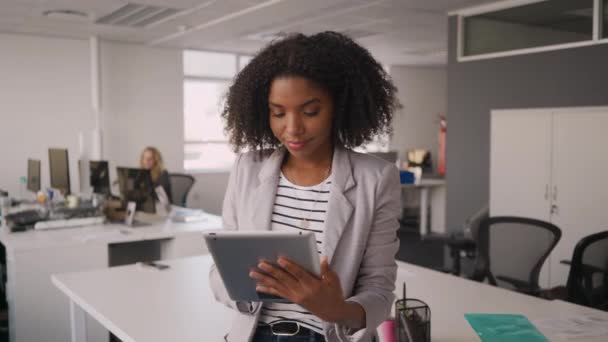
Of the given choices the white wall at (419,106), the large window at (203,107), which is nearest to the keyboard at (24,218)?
the large window at (203,107)

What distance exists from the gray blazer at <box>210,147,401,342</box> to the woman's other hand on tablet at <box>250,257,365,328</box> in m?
0.09

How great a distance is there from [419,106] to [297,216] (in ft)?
31.1

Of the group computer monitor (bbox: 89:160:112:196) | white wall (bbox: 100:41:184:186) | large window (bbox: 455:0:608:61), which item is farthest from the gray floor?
white wall (bbox: 100:41:184:186)

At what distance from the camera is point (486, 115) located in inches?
210

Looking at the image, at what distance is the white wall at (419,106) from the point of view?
10086 millimetres

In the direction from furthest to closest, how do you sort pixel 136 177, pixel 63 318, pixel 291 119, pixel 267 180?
pixel 136 177 → pixel 63 318 → pixel 267 180 → pixel 291 119

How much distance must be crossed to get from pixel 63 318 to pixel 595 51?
4.30 m

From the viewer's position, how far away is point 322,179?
131cm

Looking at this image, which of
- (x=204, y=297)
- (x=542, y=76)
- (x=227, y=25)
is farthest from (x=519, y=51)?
(x=204, y=297)

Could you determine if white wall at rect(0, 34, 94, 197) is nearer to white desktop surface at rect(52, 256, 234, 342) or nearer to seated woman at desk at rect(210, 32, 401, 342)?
white desktop surface at rect(52, 256, 234, 342)

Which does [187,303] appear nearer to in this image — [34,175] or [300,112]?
[300,112]

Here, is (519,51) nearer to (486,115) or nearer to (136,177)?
(486,115)

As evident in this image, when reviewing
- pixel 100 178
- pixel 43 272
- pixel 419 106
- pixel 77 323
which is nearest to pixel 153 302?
pixel 77 323

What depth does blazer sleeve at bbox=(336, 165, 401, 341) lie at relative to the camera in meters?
1.24
